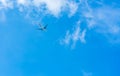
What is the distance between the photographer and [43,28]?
18450 cm

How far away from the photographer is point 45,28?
185250 mm

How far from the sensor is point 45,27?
186 m

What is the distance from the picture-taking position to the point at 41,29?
183 meters

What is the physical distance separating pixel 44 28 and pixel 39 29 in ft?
9.82

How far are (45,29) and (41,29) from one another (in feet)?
5.38

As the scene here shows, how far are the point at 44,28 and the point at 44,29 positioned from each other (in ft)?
4.30

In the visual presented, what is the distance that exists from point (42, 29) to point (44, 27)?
10.0 feet

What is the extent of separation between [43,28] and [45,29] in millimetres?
1060

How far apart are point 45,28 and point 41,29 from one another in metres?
2.59

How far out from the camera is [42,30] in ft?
599

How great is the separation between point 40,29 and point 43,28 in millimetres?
1979

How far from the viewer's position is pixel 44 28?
18500 cm

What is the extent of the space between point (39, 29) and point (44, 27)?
3883mm
